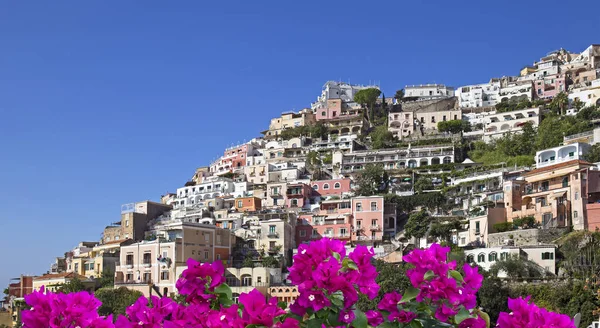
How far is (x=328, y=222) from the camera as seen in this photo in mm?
59094

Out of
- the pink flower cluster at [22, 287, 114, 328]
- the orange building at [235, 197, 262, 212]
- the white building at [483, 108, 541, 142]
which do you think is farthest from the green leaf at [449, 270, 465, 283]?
the white building at [483, 108, 541, 142]

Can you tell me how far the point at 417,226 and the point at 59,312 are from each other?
168 feet

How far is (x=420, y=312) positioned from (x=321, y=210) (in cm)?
5641

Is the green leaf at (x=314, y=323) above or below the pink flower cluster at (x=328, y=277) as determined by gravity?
below

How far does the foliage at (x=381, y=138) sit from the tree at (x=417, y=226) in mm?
26893

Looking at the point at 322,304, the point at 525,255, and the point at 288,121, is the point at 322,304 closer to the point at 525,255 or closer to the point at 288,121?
the point at 525,255

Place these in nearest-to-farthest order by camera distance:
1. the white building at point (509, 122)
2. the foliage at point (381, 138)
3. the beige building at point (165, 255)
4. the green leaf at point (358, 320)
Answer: the green leaf at point (358, 320) < the beige building at point (165, 255) < the white building at point (509, 122) < the foliage at point (381, 138)

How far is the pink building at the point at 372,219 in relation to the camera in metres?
57.1

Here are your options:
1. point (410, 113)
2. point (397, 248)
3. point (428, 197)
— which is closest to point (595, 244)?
point (397, 248)

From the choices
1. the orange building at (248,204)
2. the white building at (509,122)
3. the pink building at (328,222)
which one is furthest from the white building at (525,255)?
the white building at (509,122)

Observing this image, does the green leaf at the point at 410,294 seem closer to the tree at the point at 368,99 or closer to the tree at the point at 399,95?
the tree at the point at 368,99

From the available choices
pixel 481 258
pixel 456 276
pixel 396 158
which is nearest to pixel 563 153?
pixel 481 258

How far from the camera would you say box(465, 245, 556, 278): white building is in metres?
41.8

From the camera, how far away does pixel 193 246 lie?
5138 cm
